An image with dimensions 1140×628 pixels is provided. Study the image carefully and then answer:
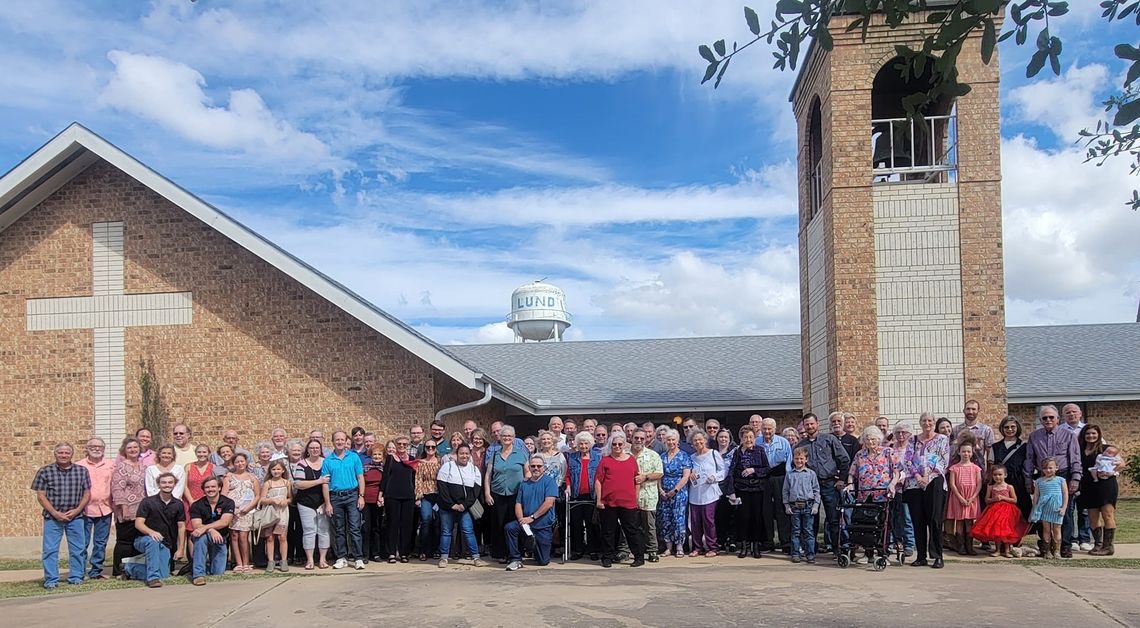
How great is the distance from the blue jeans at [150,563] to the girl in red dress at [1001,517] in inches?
311

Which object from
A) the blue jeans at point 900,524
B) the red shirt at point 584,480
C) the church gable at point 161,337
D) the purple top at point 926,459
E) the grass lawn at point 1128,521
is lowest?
the grass lawn at point 1128,521

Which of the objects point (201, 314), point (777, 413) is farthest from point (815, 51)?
point (201, 314)

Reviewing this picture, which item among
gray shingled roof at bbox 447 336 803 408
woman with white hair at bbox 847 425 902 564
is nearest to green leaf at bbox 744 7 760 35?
woman with white hair at bbox 847 425 902 564

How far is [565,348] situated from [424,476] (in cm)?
1275

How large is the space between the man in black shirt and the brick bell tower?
26.8ft

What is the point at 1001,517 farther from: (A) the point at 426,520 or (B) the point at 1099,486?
(A) the point at 426,520

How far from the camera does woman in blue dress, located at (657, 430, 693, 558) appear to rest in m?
11.5

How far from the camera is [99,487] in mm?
10750

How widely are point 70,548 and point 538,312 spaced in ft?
65.3

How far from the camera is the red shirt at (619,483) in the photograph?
1090 centimetres

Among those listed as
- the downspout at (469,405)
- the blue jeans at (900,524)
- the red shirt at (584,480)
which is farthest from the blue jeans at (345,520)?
Result: the blue jeans at (900,524)

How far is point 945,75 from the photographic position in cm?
403

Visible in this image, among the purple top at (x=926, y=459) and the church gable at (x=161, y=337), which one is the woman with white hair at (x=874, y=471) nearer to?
the purple top at (x=926, y=459)

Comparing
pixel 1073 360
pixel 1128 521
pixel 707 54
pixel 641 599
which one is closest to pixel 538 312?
pixel 1073 360
